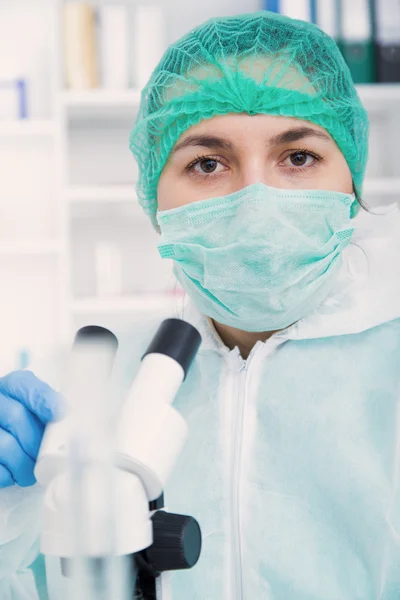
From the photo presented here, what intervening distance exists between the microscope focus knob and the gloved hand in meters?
0.23

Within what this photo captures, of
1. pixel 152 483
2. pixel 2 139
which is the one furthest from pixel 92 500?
pixel 2 139

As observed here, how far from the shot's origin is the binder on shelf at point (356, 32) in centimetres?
211

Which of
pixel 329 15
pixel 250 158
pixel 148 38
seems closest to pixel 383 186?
pixel 329 15

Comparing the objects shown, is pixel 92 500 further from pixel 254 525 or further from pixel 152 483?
pixel 254 525

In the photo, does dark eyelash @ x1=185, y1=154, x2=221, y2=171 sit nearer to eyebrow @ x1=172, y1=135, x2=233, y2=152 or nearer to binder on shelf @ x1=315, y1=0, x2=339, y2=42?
eyebrow @ x1=172, y1=135, x2=233, y2=152

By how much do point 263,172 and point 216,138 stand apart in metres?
0.08

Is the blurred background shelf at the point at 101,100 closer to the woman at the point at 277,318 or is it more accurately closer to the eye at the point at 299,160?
the woman at the point at 277,318

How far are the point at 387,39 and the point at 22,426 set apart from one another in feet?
6.63

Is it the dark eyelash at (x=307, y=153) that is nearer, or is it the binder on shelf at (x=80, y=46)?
the dark eyelash at (x=307, y=153)

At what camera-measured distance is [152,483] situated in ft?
1.41

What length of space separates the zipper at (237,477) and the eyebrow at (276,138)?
285 mm

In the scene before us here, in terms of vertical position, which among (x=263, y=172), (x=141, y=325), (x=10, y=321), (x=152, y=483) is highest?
(x=263, y=172)

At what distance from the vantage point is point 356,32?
212 centimetres


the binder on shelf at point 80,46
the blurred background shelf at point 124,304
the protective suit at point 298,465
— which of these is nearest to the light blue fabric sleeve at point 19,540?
the protective suit at point 298,465
